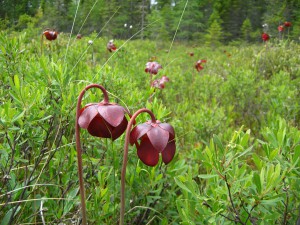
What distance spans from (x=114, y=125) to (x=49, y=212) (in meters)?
0.72

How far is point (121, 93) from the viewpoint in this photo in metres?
1.89

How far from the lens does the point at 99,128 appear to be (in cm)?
90

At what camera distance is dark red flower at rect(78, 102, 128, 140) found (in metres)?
0.86

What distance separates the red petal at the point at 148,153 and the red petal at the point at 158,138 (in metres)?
0.03

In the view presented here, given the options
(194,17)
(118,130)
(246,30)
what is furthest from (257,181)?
(194,17)

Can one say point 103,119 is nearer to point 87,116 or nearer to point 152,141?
point 87,116

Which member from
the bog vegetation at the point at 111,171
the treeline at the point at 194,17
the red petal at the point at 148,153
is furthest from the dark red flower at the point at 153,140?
the treeline at the point at 194,17

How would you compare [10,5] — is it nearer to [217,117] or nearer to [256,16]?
[217,117]

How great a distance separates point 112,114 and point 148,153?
14 centimetres

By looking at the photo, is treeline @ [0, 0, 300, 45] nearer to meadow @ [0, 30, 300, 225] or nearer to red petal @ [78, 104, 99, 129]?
meadow @ [0, 30, 300, 225]

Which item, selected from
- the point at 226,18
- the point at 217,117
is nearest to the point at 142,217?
the point at 217,117

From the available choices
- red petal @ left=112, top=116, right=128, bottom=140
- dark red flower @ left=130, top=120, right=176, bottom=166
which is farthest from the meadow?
red petal @ left=112, top=116, right=128, bottom=140

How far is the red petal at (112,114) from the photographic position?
2.80 feet

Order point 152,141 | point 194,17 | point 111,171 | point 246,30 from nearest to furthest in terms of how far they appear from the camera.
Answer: point 152,141 < point 111,171 < point 246,30 < point 194,17
